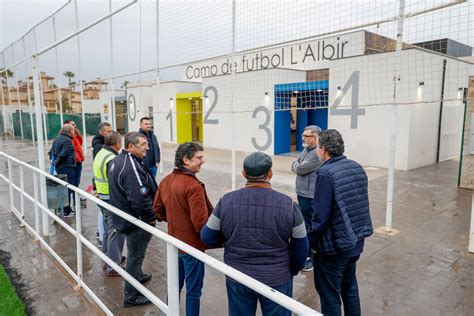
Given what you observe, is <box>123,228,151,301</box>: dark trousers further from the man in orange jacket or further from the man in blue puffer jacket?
the man in blue puffer jacket

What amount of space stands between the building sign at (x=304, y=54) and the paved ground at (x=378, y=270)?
9725mm

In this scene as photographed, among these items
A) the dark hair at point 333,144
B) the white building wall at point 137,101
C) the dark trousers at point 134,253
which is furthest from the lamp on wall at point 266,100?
the dark hair at point 333,144

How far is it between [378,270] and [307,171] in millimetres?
1475

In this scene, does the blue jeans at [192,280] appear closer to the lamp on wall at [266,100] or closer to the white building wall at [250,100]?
the white building wall at [250,100]

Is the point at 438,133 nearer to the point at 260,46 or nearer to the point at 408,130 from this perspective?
the point at 408,130

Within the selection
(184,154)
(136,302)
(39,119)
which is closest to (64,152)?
(39,119)

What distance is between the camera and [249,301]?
2000 millimetres

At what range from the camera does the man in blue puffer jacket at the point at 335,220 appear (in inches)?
90.9

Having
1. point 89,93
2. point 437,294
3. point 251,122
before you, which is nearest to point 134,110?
point 251,122

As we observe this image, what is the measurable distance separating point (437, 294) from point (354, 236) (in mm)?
1657

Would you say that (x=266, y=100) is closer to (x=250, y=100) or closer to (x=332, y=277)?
(x=250, y=100)

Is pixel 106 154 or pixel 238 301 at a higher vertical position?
pixel 106 154

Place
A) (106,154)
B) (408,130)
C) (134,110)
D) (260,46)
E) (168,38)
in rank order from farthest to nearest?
(134,110)
(408,130)
(168,38)
(260,46)
(106,154)

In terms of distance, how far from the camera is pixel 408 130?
391 inches
